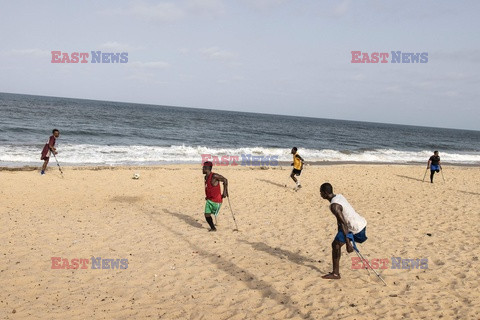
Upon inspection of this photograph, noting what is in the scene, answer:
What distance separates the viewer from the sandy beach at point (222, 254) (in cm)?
494

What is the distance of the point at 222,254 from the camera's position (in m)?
Result: 7.02

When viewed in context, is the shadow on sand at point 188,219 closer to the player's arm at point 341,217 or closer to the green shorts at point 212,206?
the green shorts at point 212,206

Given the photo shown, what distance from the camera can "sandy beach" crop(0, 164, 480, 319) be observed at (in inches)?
195

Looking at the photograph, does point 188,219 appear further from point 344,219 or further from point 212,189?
point 344,219

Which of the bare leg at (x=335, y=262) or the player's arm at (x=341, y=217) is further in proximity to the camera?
the bare leg at (x=335, y=262)

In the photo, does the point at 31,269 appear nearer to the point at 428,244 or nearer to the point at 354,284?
the point at 354,284

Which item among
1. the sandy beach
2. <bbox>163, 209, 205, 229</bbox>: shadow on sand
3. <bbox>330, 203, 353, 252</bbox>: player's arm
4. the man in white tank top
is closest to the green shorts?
the sandy beach

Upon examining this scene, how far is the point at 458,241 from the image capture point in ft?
26.2

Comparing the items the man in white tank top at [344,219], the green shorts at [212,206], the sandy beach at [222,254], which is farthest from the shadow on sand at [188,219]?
the man in white tank top at [344,219]

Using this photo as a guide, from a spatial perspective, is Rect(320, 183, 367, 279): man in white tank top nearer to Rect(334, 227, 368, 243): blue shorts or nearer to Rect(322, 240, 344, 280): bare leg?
Rect(334, 227, 368, 243): blue shorts

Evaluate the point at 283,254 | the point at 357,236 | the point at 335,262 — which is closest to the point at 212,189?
the point at 283,254

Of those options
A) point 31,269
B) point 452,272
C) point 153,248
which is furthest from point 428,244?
point 31,269

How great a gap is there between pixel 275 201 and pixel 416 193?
20.5ft

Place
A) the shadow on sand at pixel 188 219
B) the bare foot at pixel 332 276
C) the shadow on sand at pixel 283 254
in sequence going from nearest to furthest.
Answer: the bare foot at pixel 332 276
the shadow on sand at pixel 283 254
the shadow on sand at pixel 188 219
